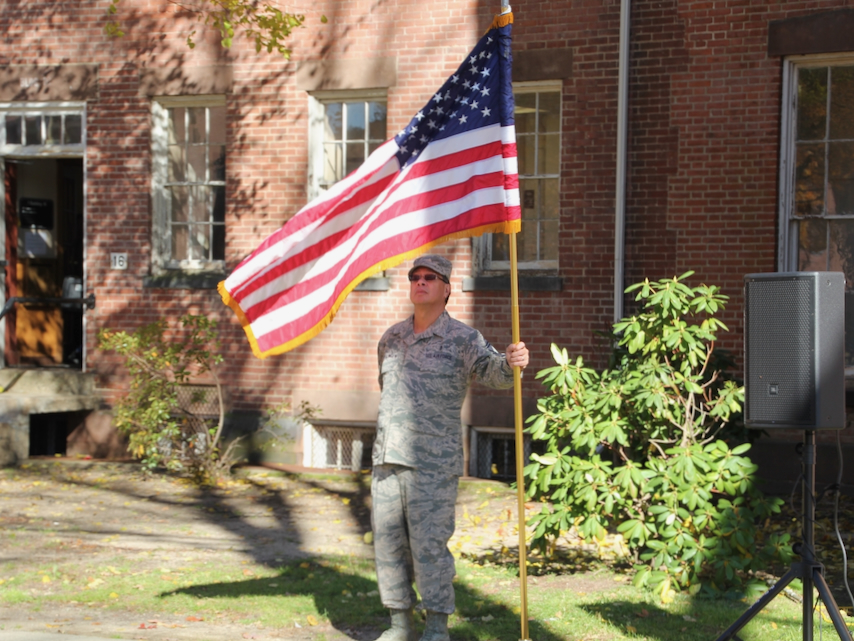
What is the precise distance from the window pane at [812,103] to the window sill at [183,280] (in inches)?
245

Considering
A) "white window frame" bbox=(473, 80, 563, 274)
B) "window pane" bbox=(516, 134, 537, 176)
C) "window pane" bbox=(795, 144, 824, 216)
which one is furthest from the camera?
"window pane" bbox=(516, 134, 537, 176)

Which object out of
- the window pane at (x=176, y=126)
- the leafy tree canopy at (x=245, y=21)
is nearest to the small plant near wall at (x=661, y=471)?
the leafy tree canopy at (x=245, y=21)

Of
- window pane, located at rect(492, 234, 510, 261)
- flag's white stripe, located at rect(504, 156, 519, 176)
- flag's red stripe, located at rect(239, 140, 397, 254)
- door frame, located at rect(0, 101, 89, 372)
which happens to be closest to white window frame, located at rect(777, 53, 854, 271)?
window pane, located at rect(492, 234, 510, 261)

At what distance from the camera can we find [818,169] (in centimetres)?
936

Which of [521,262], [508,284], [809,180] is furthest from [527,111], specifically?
[809,180]

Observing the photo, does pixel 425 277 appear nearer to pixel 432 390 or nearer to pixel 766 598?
pixel 432 390

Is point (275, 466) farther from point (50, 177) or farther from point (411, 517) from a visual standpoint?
point (411, 517)

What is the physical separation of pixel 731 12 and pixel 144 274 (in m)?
6.89

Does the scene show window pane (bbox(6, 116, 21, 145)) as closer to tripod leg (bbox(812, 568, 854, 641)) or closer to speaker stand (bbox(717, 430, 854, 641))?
speaker stand (bbox(717, 430, 854, 641))

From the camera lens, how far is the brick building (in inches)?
370

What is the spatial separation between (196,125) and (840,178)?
7001mm

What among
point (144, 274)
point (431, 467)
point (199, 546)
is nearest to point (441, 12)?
point (144, 274)

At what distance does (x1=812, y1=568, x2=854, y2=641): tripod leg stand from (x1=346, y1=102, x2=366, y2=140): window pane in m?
7.62

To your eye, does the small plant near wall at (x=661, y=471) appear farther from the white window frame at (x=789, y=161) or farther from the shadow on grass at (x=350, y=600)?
the white window frame at (x=789, y=161)
